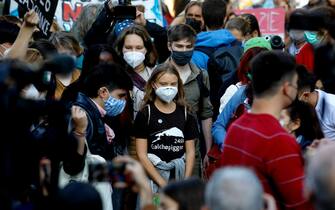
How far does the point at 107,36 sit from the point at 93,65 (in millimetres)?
1669

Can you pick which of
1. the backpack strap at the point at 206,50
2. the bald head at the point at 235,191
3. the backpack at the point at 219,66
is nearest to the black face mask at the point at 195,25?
the backpack strap at the point at 206,50

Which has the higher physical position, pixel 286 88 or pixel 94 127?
pixel 286 88

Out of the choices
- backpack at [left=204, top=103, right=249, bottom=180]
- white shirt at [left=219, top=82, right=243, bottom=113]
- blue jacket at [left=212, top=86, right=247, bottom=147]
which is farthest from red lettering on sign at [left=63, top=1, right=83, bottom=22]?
blue jacket at [left=212, top=86, right=247, bottom=147]

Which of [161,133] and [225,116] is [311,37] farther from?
[161,133]

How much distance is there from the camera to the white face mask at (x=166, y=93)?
9773 mm

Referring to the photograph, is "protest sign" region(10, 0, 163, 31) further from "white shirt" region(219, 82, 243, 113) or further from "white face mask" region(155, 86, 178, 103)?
"white face mask" region(155, 86, 178, 103)

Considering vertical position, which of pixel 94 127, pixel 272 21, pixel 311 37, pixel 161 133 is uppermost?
pixel 311 37

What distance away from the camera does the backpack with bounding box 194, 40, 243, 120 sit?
37.1 ft

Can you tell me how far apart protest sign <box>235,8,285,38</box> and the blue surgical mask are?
537 cm

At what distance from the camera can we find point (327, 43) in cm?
656

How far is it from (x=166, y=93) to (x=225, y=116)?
1.84 feet

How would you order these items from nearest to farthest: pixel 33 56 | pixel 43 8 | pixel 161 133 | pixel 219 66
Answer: pixel 33 56 < pixel 161 133 < pixel 43 8 < pixel 219 66

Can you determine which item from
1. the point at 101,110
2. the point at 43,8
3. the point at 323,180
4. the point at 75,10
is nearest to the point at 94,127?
the point at 101,110

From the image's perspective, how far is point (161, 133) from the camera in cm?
973
